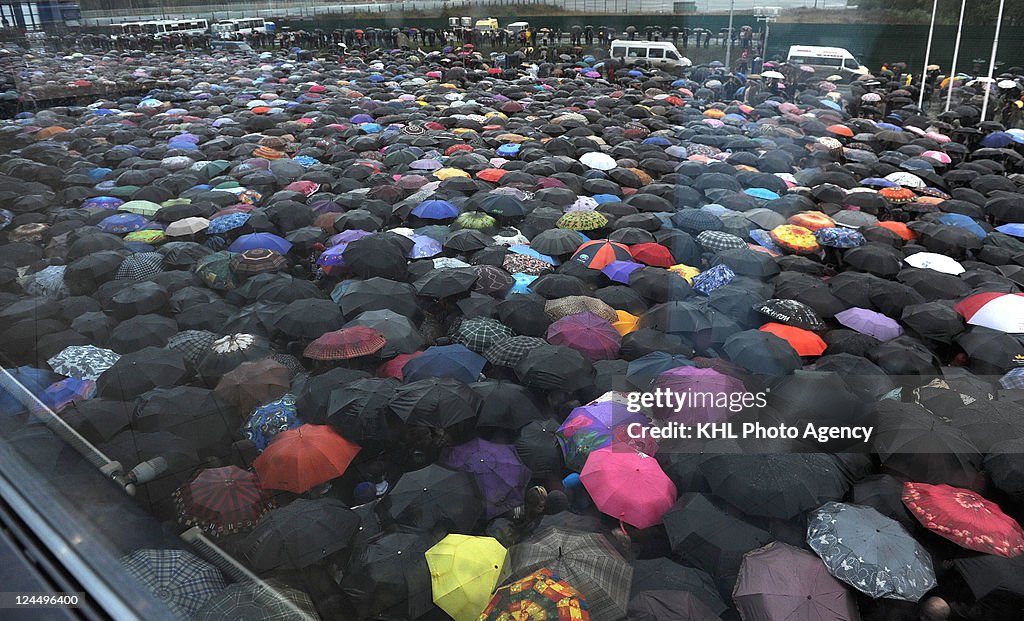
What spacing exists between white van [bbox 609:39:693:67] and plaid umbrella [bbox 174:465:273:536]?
25.9m

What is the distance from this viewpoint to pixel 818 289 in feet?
25.5

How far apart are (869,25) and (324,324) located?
20.5 meters

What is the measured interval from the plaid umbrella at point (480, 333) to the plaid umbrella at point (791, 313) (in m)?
2.68

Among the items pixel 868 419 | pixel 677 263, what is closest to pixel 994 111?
pixel 677 263

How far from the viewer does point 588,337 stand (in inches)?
262

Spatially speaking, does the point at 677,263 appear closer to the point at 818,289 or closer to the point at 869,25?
the point at 818,289

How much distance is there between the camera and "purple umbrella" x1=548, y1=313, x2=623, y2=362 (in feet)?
21.7

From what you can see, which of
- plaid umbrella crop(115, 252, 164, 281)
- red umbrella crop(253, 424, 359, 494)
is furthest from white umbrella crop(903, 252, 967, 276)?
plaid umbrella crop(115, 252, 164, 281)

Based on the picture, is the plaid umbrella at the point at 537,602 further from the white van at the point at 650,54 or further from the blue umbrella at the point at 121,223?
the white van at the point at 650,54

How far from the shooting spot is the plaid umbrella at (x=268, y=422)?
5.60 m

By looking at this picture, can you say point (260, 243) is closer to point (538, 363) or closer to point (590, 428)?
point (538, 363)

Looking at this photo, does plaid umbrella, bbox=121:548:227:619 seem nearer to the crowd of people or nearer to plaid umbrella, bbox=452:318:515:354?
the crowd of people

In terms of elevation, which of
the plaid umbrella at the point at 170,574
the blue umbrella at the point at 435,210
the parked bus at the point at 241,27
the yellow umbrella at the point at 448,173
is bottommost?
the blue umbrella at the point at 435,210

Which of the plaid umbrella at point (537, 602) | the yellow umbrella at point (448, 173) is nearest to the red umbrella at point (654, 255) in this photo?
the yellow umbrella at point (448, 173)
